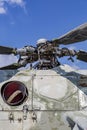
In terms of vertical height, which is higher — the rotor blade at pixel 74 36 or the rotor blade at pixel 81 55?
the rotor blade at pixel 74 36

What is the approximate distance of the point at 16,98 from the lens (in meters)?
9.80

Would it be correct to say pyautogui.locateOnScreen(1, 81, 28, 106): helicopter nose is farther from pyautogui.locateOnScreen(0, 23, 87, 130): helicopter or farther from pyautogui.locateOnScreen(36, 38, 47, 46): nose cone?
pyautogui.locateOnScreen(36, 38, 47, 46): nose cone

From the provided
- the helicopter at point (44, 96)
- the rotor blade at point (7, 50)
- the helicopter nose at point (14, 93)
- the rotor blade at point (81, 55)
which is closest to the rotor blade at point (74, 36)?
the helicopter at point (44, 96)

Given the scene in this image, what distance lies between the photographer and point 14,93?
32.2ft

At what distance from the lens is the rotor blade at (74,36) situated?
8945mm

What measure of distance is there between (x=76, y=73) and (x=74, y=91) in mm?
585

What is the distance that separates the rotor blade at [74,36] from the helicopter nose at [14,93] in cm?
184

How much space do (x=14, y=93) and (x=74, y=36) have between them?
2204mm

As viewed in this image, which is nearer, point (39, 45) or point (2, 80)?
point (2, 80)

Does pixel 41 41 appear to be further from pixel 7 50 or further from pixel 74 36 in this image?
pixel 74 36

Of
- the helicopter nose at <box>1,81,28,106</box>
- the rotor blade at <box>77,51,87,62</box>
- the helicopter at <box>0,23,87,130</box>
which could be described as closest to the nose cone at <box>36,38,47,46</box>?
the helicopter at <box>0,23,87,130</box>

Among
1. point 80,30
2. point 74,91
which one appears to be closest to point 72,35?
point 80,30

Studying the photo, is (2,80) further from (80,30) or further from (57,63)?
(80,30)

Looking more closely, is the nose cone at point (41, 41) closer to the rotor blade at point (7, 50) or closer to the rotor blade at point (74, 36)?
the rotor blade at point (74, 36)
